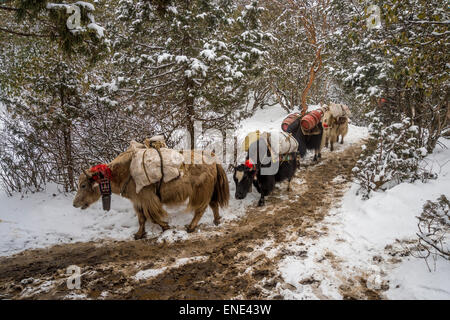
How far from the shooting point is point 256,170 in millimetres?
4410

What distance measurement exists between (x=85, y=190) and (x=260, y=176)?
3118mm

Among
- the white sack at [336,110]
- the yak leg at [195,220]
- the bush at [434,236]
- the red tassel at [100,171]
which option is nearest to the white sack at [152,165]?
the red tassel at [100,171]

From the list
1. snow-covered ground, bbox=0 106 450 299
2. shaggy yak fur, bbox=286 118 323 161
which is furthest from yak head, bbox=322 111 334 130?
snow-covered ground, bbox=0 106 450 299

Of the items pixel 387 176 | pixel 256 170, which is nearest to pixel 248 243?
pixel 256 170

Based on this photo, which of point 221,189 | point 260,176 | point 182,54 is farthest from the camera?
point 182,54

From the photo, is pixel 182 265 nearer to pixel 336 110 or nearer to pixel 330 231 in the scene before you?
pixel 330 231

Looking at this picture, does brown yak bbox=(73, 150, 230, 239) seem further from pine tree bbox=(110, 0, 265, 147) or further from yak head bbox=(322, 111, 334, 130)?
yak head bbox=(322, 111, 334, 130)

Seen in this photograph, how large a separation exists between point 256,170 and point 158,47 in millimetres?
3551

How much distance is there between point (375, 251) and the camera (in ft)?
8.79

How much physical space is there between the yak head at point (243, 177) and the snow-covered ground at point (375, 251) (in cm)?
146

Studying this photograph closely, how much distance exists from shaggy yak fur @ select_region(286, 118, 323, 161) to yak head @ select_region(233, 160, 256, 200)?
2.91 m

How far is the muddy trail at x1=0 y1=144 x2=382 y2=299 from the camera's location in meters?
2.21

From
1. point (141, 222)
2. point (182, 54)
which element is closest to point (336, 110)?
point (182, 54)
